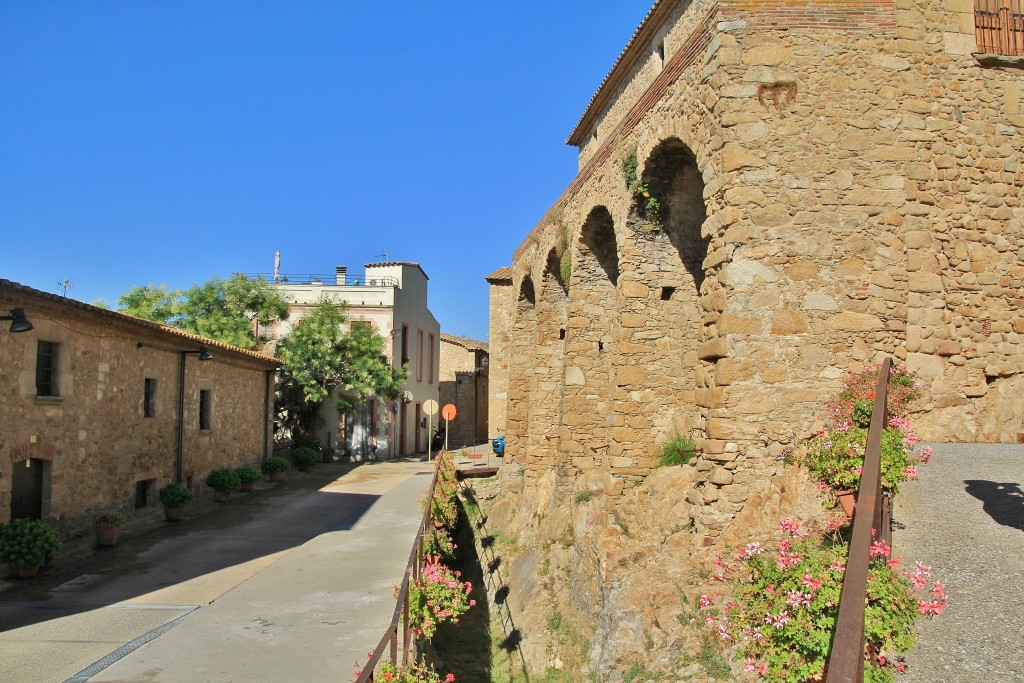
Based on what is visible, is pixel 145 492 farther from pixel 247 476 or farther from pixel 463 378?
pixel 463 378

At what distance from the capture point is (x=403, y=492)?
20.0 m

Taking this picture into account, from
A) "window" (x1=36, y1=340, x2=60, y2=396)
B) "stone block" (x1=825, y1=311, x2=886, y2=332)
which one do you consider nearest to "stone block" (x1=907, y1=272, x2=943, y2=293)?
"stone block" (x1=825, y1=311, x2=886, y2=332)

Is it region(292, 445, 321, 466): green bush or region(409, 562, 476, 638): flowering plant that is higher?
region(292, 445, 321, 466): green bush

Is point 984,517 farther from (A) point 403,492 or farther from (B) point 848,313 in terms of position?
(A) point 403,492

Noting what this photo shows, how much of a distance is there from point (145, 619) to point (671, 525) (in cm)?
615

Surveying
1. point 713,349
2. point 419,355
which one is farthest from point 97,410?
point 419,355

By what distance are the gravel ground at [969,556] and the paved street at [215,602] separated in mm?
4663

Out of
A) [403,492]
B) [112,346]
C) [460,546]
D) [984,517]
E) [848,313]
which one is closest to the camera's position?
[984,517]

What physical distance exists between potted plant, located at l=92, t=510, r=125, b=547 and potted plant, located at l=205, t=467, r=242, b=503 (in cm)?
558

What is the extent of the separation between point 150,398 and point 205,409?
3.23 metres

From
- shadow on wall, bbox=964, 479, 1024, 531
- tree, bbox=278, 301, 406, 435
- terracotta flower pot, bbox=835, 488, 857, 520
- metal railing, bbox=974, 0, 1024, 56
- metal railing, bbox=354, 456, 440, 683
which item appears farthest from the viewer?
tree, bbox=278, 301, 406, 435

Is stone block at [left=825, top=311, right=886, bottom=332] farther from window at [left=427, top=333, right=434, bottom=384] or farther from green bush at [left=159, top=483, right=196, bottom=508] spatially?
window at [left=427, top=333, right=434, bottom=384]

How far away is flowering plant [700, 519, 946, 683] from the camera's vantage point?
449 centimetres

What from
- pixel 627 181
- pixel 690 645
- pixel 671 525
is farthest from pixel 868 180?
pixel 690 645
